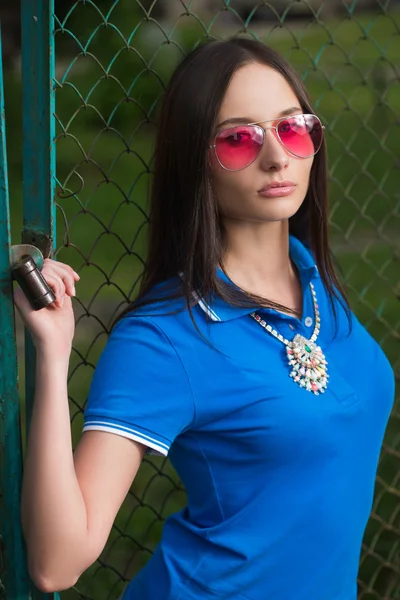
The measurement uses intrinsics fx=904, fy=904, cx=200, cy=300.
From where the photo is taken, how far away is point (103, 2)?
2479 millimetres

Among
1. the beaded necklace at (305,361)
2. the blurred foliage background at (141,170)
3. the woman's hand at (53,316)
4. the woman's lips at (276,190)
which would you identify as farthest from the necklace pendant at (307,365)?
the blurred foliage background at (141,170)

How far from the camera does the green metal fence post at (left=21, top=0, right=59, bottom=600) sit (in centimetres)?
141

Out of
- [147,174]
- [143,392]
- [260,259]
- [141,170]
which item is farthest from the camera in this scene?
[141,170]

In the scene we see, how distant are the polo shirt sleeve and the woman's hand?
0.30 feet

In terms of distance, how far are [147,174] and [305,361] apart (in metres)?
0.88

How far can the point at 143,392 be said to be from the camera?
1372mm

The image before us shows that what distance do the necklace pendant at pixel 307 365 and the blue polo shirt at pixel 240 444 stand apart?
0.01m

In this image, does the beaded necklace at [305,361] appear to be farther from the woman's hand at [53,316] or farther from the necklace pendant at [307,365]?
the woman's hand at [53,316]

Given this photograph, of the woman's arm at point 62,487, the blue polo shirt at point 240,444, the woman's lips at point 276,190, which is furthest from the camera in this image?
the woman's lips at point 276,190

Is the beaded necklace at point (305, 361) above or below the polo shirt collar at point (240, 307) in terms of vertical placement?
below

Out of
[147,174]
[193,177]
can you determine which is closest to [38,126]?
[193,177]

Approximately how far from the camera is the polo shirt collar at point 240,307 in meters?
1.47

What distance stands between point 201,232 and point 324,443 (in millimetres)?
395

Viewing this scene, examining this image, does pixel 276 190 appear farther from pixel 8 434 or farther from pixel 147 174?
pixel 147 174
